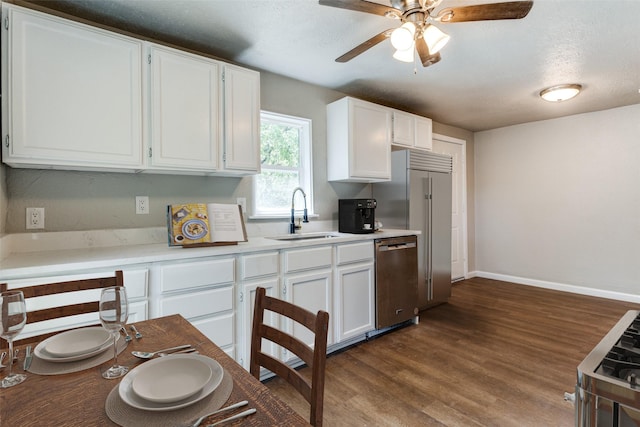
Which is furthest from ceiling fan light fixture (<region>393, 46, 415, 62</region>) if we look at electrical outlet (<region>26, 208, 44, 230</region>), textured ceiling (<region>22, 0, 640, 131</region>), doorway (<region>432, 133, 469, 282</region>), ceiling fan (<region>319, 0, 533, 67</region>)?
doorway (<region>432, 133, 469, 282</region>)

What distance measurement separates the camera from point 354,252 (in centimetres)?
271

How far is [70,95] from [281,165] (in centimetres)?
167

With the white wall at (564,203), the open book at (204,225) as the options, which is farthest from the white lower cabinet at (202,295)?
the white wall at (564,203)

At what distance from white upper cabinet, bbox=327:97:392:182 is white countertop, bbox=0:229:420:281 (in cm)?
119

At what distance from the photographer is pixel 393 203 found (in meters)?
3.59

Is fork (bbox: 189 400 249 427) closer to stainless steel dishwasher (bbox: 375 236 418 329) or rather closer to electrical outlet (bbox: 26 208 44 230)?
electrical outlet (bbox: 26 208 44 230)

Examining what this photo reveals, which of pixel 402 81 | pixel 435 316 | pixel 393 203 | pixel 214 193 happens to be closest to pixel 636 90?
pixel 402 81

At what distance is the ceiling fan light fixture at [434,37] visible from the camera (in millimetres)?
1763

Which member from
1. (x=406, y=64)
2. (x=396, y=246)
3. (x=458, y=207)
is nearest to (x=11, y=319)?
(x=396, y=246)

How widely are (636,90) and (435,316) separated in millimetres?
3321

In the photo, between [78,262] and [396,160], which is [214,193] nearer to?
[78,262]

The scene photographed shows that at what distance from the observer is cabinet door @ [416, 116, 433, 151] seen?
152 inches

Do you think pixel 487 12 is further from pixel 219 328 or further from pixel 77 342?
pixel 219 328

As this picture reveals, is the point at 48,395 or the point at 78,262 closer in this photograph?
the point at 48,395
